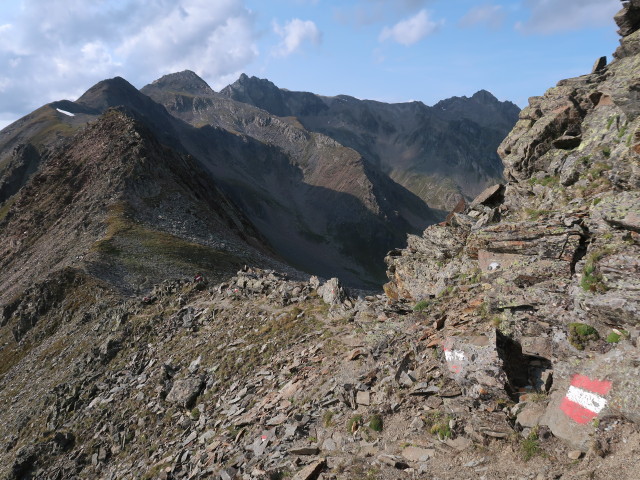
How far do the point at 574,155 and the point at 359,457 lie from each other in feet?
60.2

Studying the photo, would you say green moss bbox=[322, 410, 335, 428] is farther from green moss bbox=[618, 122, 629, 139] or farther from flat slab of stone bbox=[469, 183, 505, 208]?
flat slab of stone bbox=[469, 183, 505, 208]

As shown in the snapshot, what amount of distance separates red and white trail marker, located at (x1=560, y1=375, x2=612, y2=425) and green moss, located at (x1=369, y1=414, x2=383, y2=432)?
17.5 ft

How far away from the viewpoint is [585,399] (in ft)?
33.4

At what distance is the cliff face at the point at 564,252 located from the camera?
1141 cm

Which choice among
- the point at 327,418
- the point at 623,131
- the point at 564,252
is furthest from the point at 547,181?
the point at 327,418

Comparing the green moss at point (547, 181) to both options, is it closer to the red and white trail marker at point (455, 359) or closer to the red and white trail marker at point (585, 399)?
the red and white trail marker at point (455, 359)

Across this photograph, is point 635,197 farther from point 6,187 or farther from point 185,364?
point 6,187

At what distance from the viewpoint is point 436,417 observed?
1236 cm

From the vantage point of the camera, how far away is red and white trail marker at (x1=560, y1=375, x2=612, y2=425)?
990 cm

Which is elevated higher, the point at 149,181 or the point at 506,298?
the point at 149,181

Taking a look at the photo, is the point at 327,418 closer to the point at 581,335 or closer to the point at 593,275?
the point at 581,335

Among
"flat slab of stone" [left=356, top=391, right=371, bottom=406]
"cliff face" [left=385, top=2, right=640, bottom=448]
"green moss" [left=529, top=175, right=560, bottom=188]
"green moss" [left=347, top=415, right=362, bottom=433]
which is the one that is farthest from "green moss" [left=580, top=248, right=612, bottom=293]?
"green moss" [left=347, top=415, right=362, bottom=433]

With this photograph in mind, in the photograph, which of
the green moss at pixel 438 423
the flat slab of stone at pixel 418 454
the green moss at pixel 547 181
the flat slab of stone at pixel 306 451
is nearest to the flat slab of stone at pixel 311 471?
the flat slab of stone at pixel 306 451

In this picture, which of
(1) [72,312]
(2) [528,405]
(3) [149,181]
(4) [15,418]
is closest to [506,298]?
(2) [528,405]
